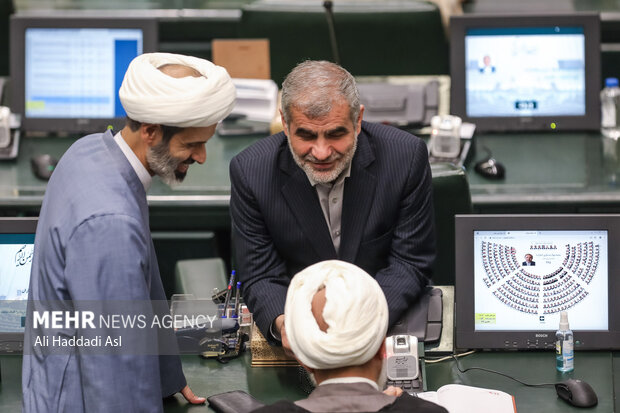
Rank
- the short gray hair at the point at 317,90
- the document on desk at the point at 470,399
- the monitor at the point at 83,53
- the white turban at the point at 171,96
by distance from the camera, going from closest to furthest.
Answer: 1. the white turban at the point at 171,96
2. the document on desk at the point at 470,399
3. the short gray hair at the point at 317,90
4. the monitor at the point at 83,53

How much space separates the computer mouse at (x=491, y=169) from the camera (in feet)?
14.5

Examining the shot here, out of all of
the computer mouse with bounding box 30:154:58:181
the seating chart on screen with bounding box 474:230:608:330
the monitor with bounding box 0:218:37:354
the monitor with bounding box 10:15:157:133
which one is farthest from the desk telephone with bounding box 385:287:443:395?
the monitor with bounding box 10:15:157:133

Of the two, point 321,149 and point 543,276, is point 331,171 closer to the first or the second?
point 321,149

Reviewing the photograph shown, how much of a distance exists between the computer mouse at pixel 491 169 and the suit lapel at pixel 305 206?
1474 mm

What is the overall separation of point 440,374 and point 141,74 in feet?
3.86

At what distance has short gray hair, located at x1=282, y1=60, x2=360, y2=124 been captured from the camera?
2.93 metres

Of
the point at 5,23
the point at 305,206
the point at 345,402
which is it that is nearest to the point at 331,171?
the point at 305,206

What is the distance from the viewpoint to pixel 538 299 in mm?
3039

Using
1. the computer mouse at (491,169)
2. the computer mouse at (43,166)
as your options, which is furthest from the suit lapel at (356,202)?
the computer mouse at (43,166)

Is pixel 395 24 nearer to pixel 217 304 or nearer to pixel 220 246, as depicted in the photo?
pixel 220 246

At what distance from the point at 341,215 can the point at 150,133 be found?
2.53 ft

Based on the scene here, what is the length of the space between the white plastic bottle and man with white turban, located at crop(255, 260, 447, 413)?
88 centimetres

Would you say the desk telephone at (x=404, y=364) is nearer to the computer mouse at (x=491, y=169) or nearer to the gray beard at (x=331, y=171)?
the gray beard at (x=331, y=171)

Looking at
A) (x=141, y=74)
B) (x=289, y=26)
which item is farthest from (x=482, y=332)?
(x=289, y=26)
